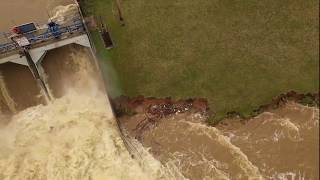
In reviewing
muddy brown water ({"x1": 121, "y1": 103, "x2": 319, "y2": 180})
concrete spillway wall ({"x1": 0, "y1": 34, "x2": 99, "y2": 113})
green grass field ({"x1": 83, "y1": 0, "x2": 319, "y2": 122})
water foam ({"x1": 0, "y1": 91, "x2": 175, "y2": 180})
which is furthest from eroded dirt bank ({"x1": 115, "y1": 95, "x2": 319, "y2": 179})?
concrete spillway wall ({"x1": 0, "y1": 34, "x2": 99, "y2": 113})

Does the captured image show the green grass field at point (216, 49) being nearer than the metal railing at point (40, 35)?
No

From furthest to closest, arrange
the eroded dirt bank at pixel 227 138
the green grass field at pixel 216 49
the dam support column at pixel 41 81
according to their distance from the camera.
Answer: the green grass field at pixel 216 49 < the dam support column at pixel 41 81 < the eroded dirt bank at pixel 227 138

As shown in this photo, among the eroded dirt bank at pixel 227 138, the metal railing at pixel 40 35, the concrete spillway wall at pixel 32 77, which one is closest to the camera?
the eroded dirt bank at pixel 227 138

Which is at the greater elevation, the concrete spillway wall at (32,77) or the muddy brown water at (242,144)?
the concrete spillway wall at (32,77)

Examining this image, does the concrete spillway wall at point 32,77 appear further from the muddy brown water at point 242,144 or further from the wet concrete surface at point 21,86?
the muddy brown water at point 242,144

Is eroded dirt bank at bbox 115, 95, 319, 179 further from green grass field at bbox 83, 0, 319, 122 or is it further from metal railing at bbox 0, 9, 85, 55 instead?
metal railing at bbox 0, 9, 85, 55

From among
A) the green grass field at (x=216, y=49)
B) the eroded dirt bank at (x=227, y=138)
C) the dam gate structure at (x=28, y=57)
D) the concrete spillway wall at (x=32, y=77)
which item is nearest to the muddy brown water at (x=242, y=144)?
the eroded dirt bank at (x=227, y=138)

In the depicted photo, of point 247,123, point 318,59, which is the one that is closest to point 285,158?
point 247,123

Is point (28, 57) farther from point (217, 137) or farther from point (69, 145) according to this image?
point (217, 137)
